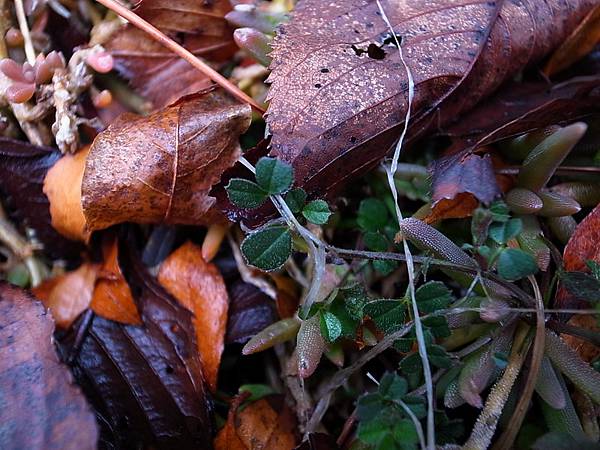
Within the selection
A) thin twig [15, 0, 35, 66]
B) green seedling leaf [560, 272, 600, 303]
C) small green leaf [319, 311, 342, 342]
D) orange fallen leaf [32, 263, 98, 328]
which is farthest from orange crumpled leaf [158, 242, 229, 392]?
green seedling leaf [560, 272, 600, 303]

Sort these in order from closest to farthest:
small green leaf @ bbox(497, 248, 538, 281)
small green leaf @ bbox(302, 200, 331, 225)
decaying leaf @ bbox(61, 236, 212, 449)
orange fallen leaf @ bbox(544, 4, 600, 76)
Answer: small green leaf @ bbox(497, 248, 538, 281), small green leaf @ bbox(302, 200, 331, 225), decaying leaf @ bbox(61, 236, 212, 449), orange fallen leaf @ bbox(544, 4, 600, 76)

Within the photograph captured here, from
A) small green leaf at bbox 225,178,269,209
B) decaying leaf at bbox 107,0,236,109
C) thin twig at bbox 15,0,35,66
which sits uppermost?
thin twig at bbox 15,0,35,66

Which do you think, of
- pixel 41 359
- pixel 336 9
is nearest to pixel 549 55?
pixel 336 9

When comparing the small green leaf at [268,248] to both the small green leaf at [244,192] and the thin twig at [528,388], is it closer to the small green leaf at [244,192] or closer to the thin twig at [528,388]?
the small green leaf at [244,192]

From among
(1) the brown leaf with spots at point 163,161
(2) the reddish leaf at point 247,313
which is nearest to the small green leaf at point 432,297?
(2) the reddish leaf at point 247,313

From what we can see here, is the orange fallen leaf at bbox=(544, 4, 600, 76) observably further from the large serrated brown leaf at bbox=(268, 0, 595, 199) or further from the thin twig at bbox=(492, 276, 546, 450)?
the thin twig at bbox=(492, 276, 546, 450)

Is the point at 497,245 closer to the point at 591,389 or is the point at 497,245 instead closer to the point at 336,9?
the point at 591,389
